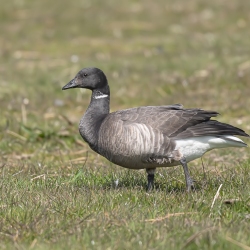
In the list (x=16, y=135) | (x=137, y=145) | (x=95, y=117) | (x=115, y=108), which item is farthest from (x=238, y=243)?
(x=115, y=108)

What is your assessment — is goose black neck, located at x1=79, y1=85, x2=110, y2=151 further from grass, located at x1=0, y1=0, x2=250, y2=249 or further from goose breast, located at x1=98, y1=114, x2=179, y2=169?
grass, located at x1=0, y1=0, x2=250, y2=249

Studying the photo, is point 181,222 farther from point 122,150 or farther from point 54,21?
point 54,21

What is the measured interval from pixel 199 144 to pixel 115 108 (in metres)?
6.15

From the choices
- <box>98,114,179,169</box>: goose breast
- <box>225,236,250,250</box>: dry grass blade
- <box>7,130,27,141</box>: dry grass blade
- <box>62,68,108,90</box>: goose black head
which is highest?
<box>62,68,108,90</box>: goose black head

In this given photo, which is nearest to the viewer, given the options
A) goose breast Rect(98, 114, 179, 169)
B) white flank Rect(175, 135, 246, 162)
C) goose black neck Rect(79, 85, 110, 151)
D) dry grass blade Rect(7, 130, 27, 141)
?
goose breast Rect(98, 114, 179, 169)

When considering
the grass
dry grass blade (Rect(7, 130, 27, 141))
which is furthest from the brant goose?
dry grass blade (Rect(7, 130, 27, 141))

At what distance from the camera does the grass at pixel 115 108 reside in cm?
497

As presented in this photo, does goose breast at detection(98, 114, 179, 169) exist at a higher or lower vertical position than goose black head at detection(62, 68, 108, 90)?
lower

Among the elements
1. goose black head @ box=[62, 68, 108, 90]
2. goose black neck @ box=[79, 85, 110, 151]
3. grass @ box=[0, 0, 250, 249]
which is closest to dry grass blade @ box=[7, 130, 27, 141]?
grass @ box=[0, 0, 250, 249]

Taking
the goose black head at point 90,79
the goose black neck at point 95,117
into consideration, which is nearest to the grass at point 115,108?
the goose black neck at point 95,117

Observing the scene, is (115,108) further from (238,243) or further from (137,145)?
(238,243)

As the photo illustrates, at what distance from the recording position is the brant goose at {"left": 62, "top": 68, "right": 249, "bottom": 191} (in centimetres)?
646

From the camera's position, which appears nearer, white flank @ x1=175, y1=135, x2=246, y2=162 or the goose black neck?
white flank @ x1=175, y1=135, x2=246, y2=162

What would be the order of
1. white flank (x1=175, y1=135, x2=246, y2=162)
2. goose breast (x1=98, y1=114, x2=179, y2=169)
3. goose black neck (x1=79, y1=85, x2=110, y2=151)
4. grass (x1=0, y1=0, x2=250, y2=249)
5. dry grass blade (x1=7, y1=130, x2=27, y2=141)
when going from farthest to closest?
1. dry grass blade (x1=7, y1=130, x2=27, y2=141)
2. goose black neck (x1=79, y1=85, x2=110, y2=151)
3. white flank (x1=175, y1=135, x2=246, y2=162)
4. goose breast (x1=98, y1=114, x2=179, y2=169)
5. grass (x1=0, y1=0, x2=250, y2=249)
